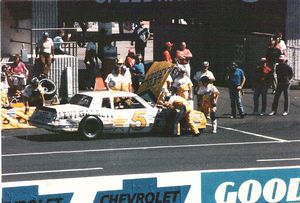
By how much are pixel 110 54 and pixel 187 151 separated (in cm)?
1178

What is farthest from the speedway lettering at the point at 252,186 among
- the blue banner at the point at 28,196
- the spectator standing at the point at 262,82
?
the spectator standing at the point at 262,82

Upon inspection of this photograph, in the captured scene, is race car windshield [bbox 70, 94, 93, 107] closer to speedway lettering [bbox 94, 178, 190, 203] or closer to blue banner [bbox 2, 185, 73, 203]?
speedway lettering [bbox 94, 178, 190, 203]

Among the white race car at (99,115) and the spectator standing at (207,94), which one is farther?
the spectator standing at (207,94)

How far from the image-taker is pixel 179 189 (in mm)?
10375

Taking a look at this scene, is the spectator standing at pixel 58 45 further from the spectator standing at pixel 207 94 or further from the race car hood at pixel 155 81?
the spectator standing at pixel 207 94

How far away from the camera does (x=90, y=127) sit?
19.3 metres

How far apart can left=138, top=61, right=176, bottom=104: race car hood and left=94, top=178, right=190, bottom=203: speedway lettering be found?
10.4 meters

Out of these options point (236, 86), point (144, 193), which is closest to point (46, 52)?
point (236, 86)

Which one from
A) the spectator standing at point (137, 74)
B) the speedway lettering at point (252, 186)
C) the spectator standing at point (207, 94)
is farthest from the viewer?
the spectator standing at point (137, 74)

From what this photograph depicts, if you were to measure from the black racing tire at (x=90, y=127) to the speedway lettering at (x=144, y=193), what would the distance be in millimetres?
8929

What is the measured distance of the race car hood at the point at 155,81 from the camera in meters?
21.0

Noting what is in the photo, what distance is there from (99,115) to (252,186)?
353 inches

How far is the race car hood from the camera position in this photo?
21038 mm

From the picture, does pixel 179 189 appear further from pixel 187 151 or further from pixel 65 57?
pixel 65 57
